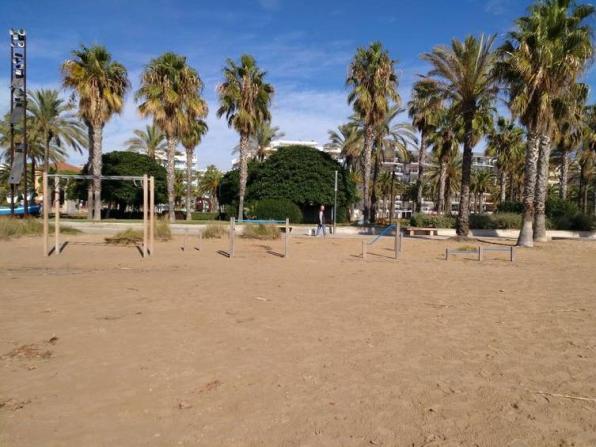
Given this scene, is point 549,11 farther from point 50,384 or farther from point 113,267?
point 50,384

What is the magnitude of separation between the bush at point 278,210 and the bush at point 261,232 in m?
14.3

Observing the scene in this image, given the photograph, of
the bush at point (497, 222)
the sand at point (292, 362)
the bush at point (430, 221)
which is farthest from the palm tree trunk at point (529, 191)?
the sand at point (292, 362)

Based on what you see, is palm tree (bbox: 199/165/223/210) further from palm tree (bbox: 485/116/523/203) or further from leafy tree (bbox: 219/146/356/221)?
palm tree (bbox: 485/116/523/203)

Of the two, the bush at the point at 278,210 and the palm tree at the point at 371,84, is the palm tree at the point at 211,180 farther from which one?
the palm tree at the point at 371,84

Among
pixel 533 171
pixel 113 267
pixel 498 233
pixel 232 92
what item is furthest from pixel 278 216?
pixel 113 267

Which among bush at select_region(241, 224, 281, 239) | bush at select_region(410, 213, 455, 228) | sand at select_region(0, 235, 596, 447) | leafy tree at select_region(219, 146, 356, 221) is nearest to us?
sand at select_region(0, 235, 596, 447)

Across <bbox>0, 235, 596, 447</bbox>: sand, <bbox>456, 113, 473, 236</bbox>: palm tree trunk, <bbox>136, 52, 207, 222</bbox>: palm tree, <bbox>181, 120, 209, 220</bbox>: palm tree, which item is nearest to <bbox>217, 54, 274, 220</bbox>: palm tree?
<bbox>136, 52, 207, 222</bbox>: palm tree

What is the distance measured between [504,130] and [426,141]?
30.1ft

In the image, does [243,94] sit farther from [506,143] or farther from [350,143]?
[506,143]

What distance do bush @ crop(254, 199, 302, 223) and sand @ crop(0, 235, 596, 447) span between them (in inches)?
1019

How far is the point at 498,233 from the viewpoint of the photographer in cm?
2677

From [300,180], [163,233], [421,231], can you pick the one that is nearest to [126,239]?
[163,233]

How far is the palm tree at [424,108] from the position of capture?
22625mm

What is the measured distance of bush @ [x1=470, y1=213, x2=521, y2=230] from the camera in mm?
27938
